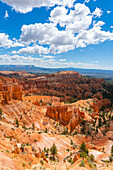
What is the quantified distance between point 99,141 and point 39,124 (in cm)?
1999

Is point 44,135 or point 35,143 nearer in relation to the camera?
point 35,143

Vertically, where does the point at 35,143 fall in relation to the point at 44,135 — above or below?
above

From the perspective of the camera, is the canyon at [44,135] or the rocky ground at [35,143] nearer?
the rocky ground at [35,143]

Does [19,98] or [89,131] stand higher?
[19,98]

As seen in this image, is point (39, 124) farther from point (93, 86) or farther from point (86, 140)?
point (93, 86)

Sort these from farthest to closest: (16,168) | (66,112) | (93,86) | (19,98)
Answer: (93,86) → (66,112) → (19,98) → (16,168)

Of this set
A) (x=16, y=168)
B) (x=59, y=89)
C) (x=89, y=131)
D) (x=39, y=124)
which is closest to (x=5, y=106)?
(x=39, y=124)

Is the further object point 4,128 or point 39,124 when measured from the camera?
point 39,124

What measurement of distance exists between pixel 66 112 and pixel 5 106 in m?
25.1

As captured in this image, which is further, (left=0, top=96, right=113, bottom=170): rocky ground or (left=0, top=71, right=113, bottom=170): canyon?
(left=0, top=71, right=113, bottom=170): canyon

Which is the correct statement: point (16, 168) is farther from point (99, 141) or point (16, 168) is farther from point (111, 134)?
point (111, 134)

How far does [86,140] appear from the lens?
4000 centimetres

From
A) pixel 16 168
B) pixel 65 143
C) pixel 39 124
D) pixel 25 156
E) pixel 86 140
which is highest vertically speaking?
pixel 16 168

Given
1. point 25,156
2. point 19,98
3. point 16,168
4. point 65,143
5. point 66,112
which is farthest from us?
point 66,112
